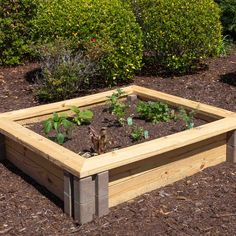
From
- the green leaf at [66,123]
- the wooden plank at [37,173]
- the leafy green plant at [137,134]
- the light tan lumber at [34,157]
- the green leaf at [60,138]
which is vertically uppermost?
the green leaf at [66,123]

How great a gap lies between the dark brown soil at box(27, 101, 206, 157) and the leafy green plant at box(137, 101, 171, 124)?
58 mm

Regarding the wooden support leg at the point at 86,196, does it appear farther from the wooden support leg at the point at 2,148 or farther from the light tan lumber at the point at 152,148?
the wooden support leg at the point at 2,148

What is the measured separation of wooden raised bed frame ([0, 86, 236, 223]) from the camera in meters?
4.08

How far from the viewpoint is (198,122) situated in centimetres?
547

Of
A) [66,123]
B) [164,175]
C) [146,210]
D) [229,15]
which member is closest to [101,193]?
[146,210]

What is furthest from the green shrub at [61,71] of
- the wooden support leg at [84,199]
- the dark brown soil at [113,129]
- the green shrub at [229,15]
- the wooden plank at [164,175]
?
the green shrub at [229,15]

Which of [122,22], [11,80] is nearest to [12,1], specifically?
[11,80]

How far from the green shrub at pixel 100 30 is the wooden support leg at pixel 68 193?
2980mm

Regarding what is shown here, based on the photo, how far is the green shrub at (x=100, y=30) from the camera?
7.04m

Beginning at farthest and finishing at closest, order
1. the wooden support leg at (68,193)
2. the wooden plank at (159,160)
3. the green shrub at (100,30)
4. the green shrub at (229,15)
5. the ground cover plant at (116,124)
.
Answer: the green shrub at (229,15)
the green shrub at (100,30)
the ground cover plant at (116,124)
the wooden plank at (159,160)
the wooden support leg at (68,193)

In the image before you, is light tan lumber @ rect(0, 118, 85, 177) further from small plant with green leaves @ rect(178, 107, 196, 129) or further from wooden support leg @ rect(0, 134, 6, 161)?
small plant with green leaves @ rect(178, 107, 196, 129)

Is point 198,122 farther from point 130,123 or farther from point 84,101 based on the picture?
point 84,101

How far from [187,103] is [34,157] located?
1.81 metres

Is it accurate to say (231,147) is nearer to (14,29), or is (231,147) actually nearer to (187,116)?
(187,116)
